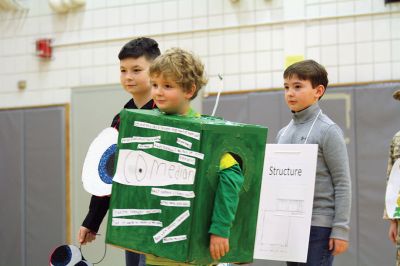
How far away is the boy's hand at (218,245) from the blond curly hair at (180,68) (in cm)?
54

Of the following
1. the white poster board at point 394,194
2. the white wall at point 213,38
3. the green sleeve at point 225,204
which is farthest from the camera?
the white wall at point 213,38

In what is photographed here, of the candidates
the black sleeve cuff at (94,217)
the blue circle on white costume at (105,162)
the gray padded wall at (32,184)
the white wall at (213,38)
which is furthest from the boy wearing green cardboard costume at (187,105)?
the gray padded wall at (32,184)

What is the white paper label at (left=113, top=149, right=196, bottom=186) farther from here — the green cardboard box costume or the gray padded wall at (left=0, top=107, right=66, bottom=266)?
the gray padded wall at (left=0, top=107, right=66, bottom=266)

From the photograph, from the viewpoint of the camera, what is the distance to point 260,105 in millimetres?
5898

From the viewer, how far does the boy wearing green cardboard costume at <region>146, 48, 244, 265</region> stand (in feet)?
6.77

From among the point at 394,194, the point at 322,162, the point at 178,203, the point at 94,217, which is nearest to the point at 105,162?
the point at 94,217

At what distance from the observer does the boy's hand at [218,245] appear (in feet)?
6.80

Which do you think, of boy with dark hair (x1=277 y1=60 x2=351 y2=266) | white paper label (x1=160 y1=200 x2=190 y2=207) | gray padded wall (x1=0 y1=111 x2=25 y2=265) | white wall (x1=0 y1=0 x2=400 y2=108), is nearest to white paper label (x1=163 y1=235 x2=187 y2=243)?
white paper label (x1=160 y1=200 x2=190 y2=207)

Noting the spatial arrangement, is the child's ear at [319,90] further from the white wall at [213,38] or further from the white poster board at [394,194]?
the white wall at [213,38]

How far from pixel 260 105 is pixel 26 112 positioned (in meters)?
2.73

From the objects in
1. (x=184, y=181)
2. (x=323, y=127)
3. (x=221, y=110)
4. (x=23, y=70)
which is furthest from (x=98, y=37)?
(x=184, y=181)

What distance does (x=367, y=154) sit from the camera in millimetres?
5504

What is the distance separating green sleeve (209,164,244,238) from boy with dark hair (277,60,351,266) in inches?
26.1

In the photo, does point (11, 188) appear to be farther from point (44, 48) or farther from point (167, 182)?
point (167, 182)
